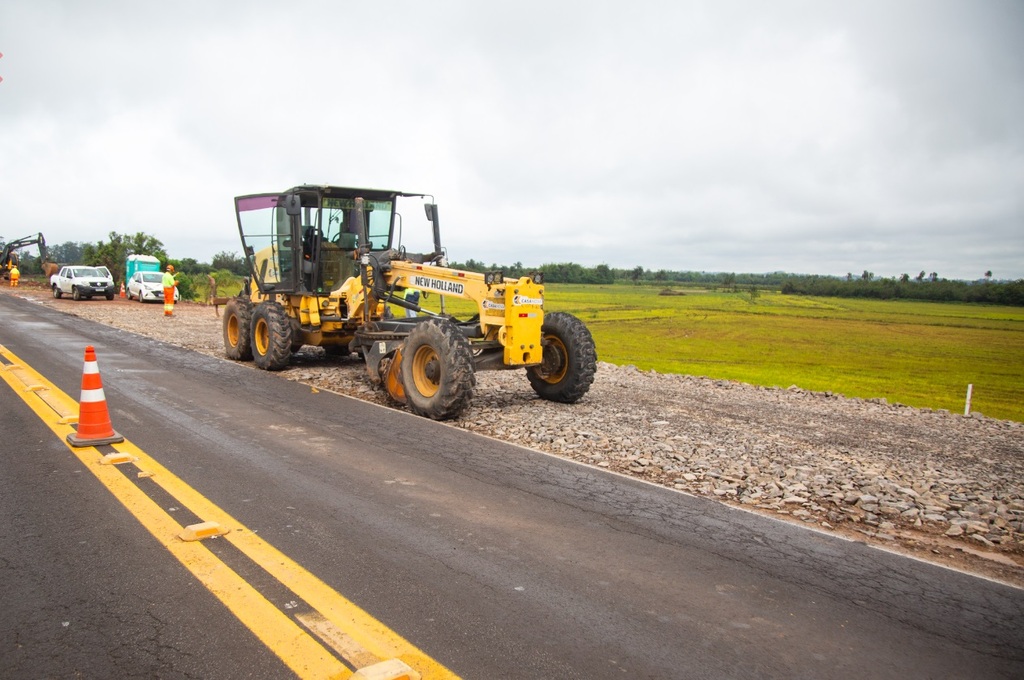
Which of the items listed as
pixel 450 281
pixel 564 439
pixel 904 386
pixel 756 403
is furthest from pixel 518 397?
pixel 904 386

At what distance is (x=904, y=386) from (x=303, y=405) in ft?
91.3

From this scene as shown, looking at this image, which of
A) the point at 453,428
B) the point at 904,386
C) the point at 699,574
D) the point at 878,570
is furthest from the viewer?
the point at 904,386

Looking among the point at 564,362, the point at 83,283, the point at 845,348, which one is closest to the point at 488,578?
the point at 564,362

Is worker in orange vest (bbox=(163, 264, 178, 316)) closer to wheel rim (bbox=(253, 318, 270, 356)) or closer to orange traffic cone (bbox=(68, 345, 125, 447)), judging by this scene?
wheel rim (bbox=(253, 318, 270, 356))

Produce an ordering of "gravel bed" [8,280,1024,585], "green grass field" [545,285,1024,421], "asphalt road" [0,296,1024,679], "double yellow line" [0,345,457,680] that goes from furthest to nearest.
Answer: "green grass field" [545,285,1024,421] < "gravel bed" [8,280,1024,585] < "asphalt road" [0,296,1024,679] < "double yellow line" [0,345,457,680]

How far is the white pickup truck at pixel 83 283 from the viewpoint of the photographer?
3247cm

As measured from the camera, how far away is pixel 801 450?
7883mm

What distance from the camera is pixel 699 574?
4328mm

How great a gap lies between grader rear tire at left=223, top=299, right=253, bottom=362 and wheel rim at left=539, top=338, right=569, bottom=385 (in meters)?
6.23

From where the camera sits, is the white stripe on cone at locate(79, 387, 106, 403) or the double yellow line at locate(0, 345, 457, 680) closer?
the double yellow line at locate(0, 345, 457, 680)

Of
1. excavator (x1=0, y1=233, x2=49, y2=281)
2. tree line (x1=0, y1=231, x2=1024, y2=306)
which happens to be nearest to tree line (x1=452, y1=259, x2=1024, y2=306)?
tree line (x1=0, y1=231, x2=1024, y2=306)

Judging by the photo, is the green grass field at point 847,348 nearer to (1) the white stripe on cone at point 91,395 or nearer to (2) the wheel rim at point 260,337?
(2) the wheel rim at point 260,337

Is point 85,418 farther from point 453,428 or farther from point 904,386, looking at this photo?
point 904,386

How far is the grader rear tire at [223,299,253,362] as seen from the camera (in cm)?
1350
